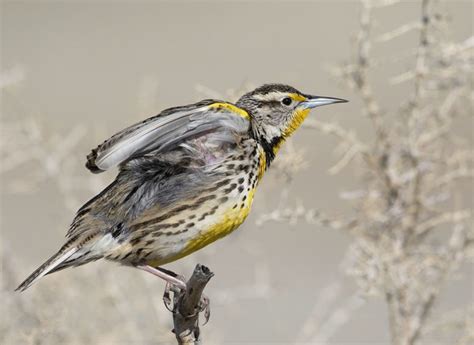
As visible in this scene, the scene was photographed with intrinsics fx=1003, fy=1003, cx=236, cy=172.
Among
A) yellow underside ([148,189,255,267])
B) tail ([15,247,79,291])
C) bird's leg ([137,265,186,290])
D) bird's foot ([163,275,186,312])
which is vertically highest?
tail ([15,247,79,291])

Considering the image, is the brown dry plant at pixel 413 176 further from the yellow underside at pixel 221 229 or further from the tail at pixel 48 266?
the tail at pixel 48 266

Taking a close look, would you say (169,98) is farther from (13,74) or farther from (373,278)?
(373,278)

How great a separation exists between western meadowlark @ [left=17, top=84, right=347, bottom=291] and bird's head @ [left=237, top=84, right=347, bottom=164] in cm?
26

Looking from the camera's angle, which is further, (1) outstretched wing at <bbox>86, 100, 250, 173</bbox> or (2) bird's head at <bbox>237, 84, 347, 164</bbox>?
(2) bird's head at <bbox>237, 84, 347, 164</bbox>

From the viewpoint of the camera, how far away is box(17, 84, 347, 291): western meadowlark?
17.0 feet

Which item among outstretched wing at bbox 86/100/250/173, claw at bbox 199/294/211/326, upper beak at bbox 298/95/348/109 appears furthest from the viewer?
upper beak at bbox 298/95/348/109

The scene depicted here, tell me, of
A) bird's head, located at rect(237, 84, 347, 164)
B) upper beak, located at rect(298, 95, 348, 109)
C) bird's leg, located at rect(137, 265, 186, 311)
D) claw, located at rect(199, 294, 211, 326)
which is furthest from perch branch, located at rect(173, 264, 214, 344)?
upper beak, located at rect(298, 95, 348, 109)

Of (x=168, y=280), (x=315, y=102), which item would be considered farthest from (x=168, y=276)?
(x=315, y=102)

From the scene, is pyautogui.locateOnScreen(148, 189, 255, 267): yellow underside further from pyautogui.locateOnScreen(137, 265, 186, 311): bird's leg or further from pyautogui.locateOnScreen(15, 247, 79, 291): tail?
pyautogui.locateOnScreen(15, 247, 79, 291): tail

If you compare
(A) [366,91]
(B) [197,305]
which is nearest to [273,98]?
(A) [366,91]

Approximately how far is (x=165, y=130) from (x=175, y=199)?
1.69 feet

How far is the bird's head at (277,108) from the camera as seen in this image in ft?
19.1

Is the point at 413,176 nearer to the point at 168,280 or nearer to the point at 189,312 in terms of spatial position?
the point at 168,280

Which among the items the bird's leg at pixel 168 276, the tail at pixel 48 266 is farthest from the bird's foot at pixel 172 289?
the tail at pixel 48 266
